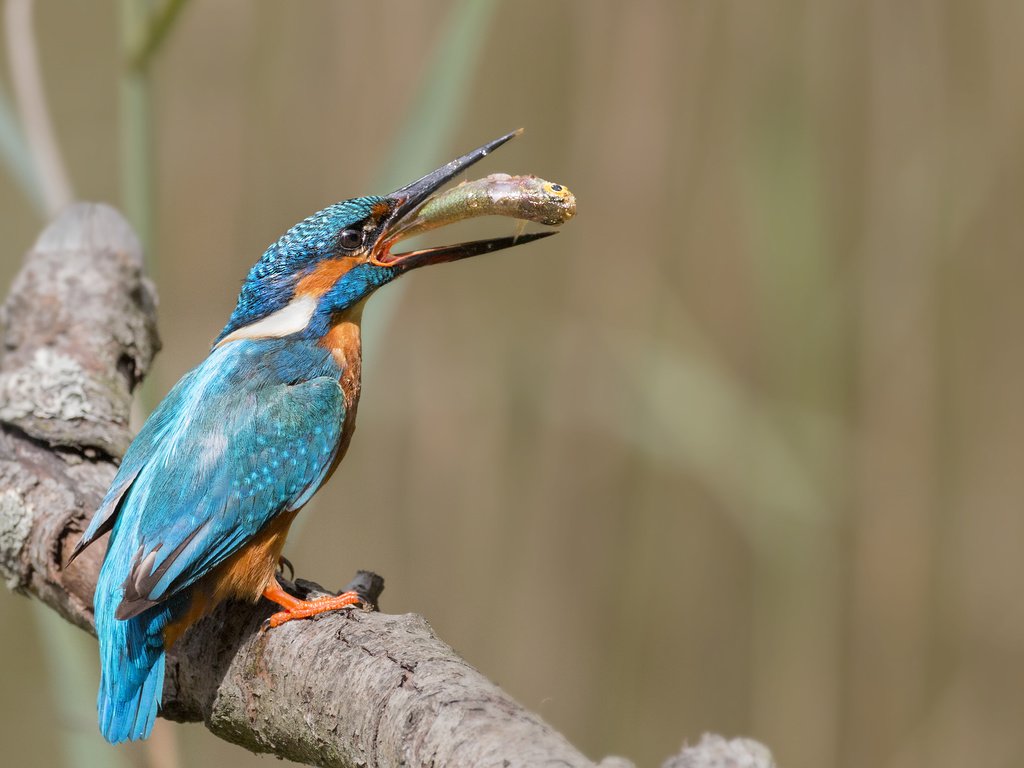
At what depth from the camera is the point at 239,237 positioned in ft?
10.6

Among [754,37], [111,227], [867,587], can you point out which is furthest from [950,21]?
[111,227]

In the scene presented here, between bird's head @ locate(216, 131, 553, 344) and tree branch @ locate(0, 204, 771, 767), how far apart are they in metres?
0.25

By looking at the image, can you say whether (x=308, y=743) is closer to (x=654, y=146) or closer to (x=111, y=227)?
(x=111, y=227)

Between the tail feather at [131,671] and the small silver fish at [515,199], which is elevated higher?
the small silver fish at [515,199]

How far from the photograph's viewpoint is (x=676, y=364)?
282 cm

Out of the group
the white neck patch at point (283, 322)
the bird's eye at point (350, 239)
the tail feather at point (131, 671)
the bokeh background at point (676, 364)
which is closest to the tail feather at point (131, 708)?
the tail feather at point (131, 671)

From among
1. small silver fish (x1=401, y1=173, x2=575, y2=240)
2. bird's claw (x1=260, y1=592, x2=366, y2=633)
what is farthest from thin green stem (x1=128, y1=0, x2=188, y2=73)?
bird's claw (x1=260, y1=592, x2=366, y2=633)

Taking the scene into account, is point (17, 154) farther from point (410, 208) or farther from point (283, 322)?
point (410, 208)

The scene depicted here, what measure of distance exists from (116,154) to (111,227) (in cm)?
204

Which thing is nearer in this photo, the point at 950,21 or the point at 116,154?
the point at 950,21

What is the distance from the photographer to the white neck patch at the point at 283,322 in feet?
7.14

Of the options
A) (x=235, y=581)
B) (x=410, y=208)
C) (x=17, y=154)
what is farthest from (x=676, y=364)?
(x=17, y=154)

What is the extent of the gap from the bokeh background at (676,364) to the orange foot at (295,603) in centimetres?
112

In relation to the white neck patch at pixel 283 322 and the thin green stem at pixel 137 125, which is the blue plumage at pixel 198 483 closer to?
Answer: the white neck patch at pixel 283 322
